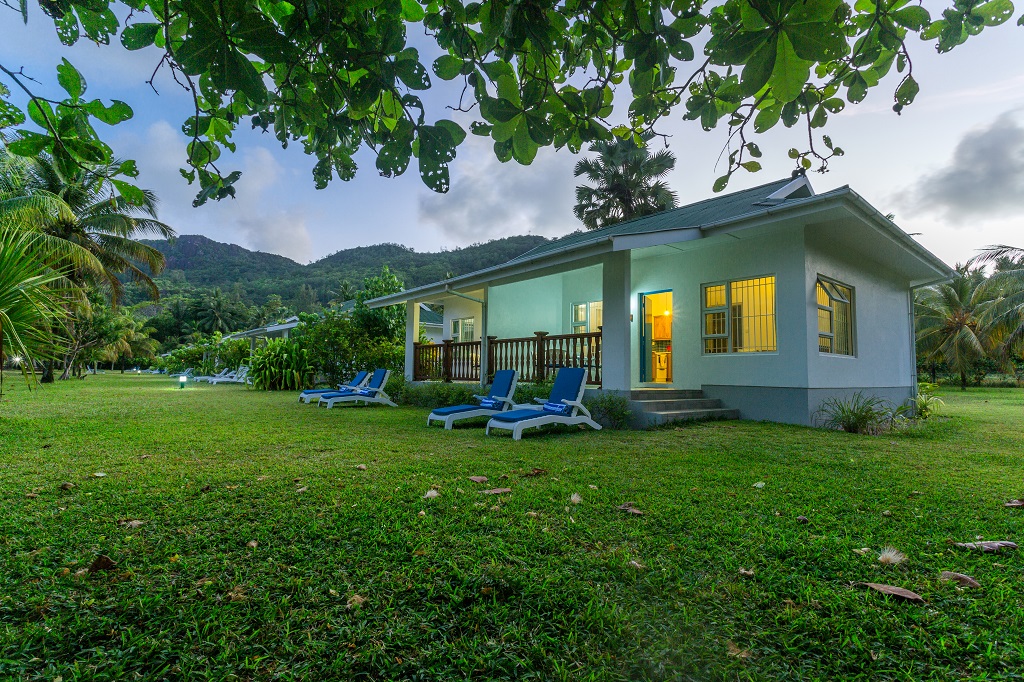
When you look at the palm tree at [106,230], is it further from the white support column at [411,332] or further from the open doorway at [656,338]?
the open doorway at [656,338]

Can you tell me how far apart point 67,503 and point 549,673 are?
3862mm

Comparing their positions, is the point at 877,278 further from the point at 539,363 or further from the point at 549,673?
the point at 549,673

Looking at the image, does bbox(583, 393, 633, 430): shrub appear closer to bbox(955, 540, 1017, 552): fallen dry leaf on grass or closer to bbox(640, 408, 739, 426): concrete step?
A: bbox(640, 408, 739, 426): concrete step

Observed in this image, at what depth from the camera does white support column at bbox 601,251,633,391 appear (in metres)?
8.47

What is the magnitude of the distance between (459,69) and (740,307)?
8.89m

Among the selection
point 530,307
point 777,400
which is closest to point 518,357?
point 530,307

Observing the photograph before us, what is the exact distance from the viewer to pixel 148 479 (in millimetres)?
4191

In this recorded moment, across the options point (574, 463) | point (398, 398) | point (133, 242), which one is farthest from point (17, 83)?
point (133, 242)

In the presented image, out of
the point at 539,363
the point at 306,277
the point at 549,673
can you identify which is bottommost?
the point at 549,673

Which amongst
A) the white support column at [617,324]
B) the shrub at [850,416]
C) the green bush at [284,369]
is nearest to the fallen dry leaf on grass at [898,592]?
the white support column at [617,324]

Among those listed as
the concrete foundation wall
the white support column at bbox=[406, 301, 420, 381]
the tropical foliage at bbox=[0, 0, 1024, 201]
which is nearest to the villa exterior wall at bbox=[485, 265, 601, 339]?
the white support column at bbox=[406, 301, 420, 381]

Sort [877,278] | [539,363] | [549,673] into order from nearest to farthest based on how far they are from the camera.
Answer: [549,673]
[539,363]
[877,278]

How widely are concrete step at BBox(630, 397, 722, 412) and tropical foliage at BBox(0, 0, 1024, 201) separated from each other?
6015mm

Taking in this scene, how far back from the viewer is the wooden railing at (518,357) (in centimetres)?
955
